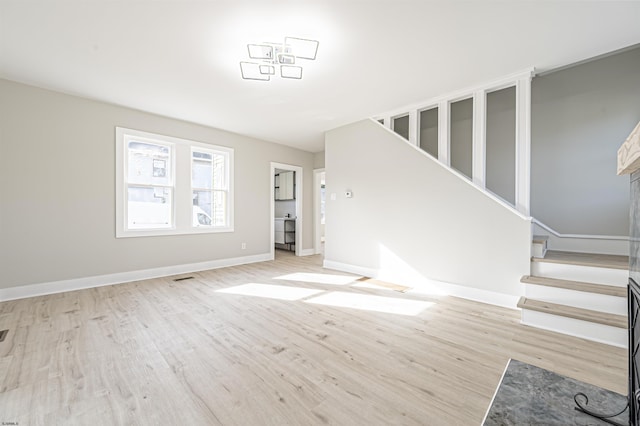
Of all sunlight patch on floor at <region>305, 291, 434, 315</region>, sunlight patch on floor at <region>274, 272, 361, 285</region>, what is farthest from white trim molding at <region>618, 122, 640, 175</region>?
sunlight patch on floor at <region>274, 272, 361, 285</region>

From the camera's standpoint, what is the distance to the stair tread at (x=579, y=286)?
2361 millimetres

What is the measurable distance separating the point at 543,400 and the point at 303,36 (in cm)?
322

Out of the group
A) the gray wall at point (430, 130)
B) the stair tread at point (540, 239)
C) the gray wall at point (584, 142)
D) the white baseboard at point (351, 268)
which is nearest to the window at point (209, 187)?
the white baseboard at point (351, 268)

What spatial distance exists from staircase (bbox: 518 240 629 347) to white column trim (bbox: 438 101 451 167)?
1685mm

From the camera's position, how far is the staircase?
7.40 ft

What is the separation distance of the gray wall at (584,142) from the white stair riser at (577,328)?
203cm

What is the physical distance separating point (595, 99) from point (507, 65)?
1.87 metres

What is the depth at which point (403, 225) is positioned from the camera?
400cm

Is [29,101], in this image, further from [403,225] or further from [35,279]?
[403,225]

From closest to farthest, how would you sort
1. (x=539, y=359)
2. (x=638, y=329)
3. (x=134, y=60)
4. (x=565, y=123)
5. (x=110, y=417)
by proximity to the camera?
(x=638, y=329) < (x=110, y=417) < (x=539, y=359) < (x=134, y=60) < (x=565, y=123)

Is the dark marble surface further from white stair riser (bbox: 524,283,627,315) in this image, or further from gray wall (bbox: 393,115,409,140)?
gray wall (bbox: 393,115,409,140)

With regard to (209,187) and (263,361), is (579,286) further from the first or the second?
(209,187)

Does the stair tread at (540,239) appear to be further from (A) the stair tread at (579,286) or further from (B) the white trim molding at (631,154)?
(B) the white trim molding at (631,154)

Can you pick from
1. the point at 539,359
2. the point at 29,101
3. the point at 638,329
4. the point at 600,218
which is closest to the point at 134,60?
the point at 29,101
